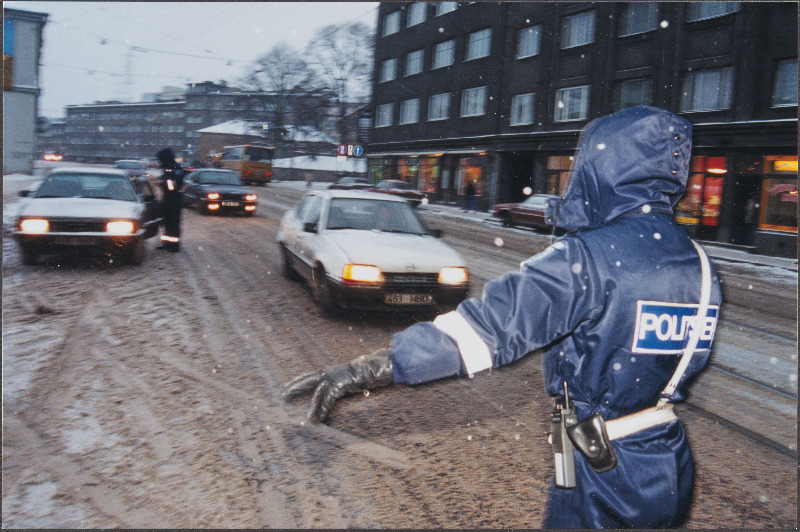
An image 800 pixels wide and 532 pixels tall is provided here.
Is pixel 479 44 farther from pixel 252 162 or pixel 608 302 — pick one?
pixel 608 302

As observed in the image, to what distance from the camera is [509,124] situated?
1259 inches

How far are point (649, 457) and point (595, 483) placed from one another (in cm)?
18

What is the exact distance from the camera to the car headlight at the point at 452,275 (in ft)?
23.0

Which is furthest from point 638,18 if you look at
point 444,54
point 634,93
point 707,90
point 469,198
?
point 444,54

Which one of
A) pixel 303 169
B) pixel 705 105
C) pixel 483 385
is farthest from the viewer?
pixel 303 169

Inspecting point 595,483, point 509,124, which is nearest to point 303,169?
point 509,124

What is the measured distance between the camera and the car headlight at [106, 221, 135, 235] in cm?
945

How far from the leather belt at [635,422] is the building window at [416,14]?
134ft

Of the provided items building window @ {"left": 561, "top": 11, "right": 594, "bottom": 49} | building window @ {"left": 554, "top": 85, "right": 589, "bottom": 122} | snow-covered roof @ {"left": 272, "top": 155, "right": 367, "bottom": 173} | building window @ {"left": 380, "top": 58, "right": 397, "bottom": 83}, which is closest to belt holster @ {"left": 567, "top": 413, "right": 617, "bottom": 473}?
building window @ {"left": 554, "top": 85, "right": 589, "bottom": 122}

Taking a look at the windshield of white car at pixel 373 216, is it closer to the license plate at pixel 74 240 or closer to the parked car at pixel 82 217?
the parked car at pixel 82 217

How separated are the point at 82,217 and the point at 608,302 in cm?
949

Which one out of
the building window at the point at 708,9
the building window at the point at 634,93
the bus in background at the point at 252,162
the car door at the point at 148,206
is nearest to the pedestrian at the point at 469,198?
the building window at the point at 634,93

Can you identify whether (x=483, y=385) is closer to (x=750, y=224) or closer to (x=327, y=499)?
(x=327, y=499)

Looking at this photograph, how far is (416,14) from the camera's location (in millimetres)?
40625
